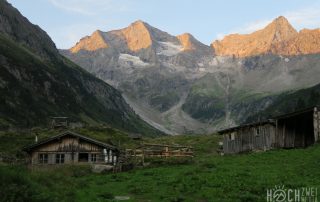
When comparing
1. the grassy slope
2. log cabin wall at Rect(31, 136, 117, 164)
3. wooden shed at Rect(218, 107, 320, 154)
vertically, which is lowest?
the grassy slope

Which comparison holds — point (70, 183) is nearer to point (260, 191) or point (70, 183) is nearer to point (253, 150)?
point (260, 191)

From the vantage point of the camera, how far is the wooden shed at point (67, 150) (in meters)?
71.9

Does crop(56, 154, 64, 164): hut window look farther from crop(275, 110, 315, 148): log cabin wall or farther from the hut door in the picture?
crop(275, 110, 315, 148): log cabin wall

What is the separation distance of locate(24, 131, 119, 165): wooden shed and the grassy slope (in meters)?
20.0

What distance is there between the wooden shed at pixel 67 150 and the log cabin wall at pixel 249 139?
17722mm

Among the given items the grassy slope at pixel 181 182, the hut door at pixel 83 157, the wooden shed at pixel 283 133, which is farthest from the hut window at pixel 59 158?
the wooden shed at pixel 283 133

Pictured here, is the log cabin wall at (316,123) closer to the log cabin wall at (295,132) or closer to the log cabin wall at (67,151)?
the log cabin wall at (295,132)

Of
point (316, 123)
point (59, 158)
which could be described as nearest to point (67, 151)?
point (59, 158)

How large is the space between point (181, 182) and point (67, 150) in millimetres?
37499

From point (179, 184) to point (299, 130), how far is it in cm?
3668

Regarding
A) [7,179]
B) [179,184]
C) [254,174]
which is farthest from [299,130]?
[7,179]

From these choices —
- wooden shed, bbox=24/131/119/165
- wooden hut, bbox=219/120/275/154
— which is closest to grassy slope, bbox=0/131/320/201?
wooden hut, bbox=219/120/275/154

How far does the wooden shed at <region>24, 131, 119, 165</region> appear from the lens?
236 ft

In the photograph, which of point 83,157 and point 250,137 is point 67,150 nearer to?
point 83,157
